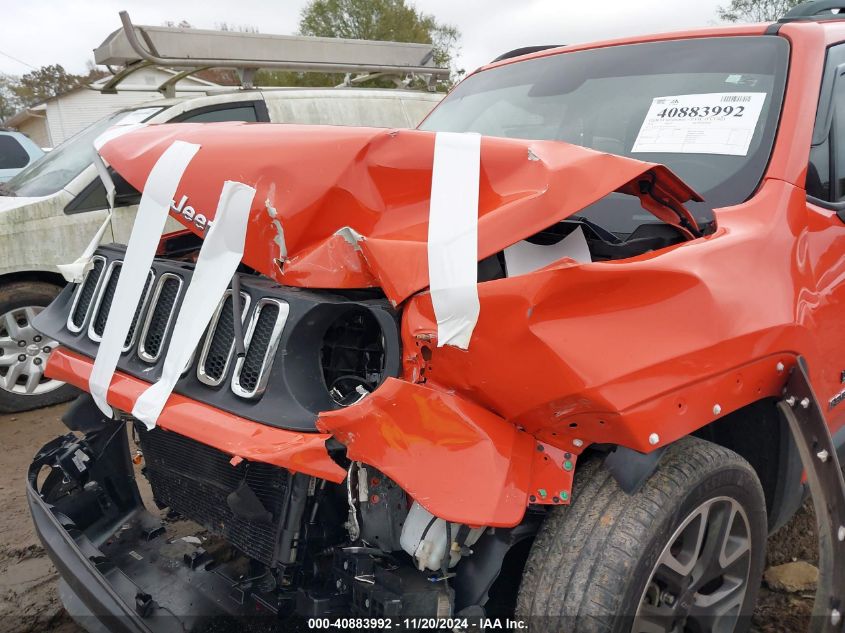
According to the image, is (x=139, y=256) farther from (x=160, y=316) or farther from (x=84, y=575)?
(x=84, y=575)

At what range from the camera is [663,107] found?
96.4 inches

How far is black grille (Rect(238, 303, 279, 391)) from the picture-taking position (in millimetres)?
1802

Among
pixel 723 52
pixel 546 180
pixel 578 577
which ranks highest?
pixel 723 52

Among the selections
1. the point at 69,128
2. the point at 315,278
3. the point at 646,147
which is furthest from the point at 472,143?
the point at 69,128

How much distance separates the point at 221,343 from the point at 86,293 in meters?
0.84

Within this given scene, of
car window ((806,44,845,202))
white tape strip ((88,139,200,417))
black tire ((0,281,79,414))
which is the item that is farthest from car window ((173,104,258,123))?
car window ((806,44,845,202))

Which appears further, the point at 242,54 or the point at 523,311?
the point at 242,54

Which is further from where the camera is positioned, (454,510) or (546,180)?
(546,180)

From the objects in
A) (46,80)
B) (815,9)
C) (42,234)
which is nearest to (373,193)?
(815,9)

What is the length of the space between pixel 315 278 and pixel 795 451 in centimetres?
158

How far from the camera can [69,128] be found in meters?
34.9

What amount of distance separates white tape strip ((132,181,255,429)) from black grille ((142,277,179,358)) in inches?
7.4

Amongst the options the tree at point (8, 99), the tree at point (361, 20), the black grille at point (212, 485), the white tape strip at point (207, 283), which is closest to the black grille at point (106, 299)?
the black grille at point (212, 485)

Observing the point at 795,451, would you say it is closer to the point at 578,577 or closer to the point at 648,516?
the point at 648,516
